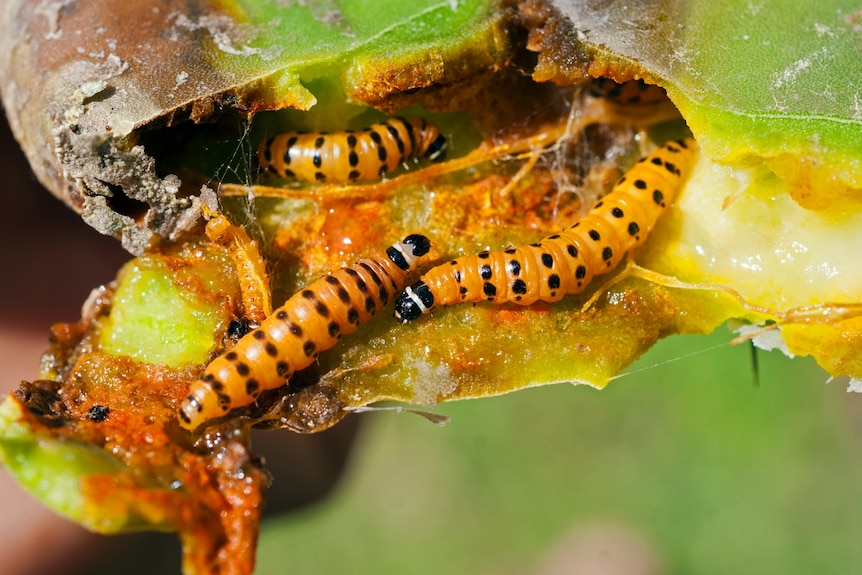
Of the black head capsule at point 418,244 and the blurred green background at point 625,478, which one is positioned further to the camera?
the blurred green background at point 625,478

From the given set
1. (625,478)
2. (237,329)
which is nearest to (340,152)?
(237,329)

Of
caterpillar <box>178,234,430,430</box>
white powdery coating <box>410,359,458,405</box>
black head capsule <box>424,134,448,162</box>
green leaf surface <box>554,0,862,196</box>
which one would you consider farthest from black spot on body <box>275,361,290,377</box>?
green leaf surface <box>554,0,862,196</box>

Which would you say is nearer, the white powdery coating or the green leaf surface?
the green leaf surface

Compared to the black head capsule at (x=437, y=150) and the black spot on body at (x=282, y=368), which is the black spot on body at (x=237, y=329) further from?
the black head capsule at (x=437, y=150)

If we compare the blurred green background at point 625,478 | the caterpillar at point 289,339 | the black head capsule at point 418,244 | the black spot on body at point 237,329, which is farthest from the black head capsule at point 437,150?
the blurred green background at point 625,478

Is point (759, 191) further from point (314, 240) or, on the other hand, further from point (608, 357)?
point (314, 240)

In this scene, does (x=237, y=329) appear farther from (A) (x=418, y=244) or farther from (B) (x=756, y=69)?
(B) (x=756, y=69)

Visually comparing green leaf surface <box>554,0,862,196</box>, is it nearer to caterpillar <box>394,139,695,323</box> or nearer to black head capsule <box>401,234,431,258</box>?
caterpillar <box>394,139,695,323</box>
